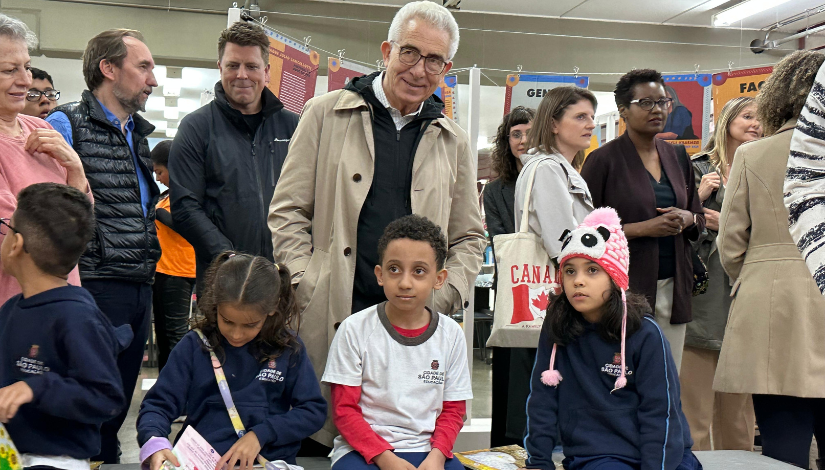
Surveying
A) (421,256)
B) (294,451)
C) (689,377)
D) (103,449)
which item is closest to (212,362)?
(294,451)

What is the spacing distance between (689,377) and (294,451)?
2.21 meters

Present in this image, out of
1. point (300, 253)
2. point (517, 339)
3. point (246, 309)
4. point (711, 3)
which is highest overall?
point (711, 3)

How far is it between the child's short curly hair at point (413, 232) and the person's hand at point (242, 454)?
2.10 ft

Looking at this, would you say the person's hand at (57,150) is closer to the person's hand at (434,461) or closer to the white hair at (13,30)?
the white hair at (13,30)

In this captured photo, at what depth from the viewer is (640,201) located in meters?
3.03

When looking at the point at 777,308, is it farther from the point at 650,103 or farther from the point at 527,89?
the point at 527,89

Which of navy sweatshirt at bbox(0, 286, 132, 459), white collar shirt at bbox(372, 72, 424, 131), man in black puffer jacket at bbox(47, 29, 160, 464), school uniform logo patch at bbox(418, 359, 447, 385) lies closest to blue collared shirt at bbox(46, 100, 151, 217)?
man in black puffer jacket at bbox(47, 29, 160, 464)

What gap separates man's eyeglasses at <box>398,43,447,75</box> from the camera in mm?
2166

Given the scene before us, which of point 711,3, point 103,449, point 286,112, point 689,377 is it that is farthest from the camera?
point 711,3

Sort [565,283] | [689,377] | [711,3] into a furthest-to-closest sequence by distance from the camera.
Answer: [711,3] < [689,377] < [565,283]

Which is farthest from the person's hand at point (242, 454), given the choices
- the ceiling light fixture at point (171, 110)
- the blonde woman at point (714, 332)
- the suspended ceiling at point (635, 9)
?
the ceiling light fixture at point (171, 110)

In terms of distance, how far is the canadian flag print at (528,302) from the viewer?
2881 millimetres

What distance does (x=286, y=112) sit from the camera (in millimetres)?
3094

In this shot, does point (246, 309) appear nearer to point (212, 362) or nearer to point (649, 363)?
point (212, 362)
